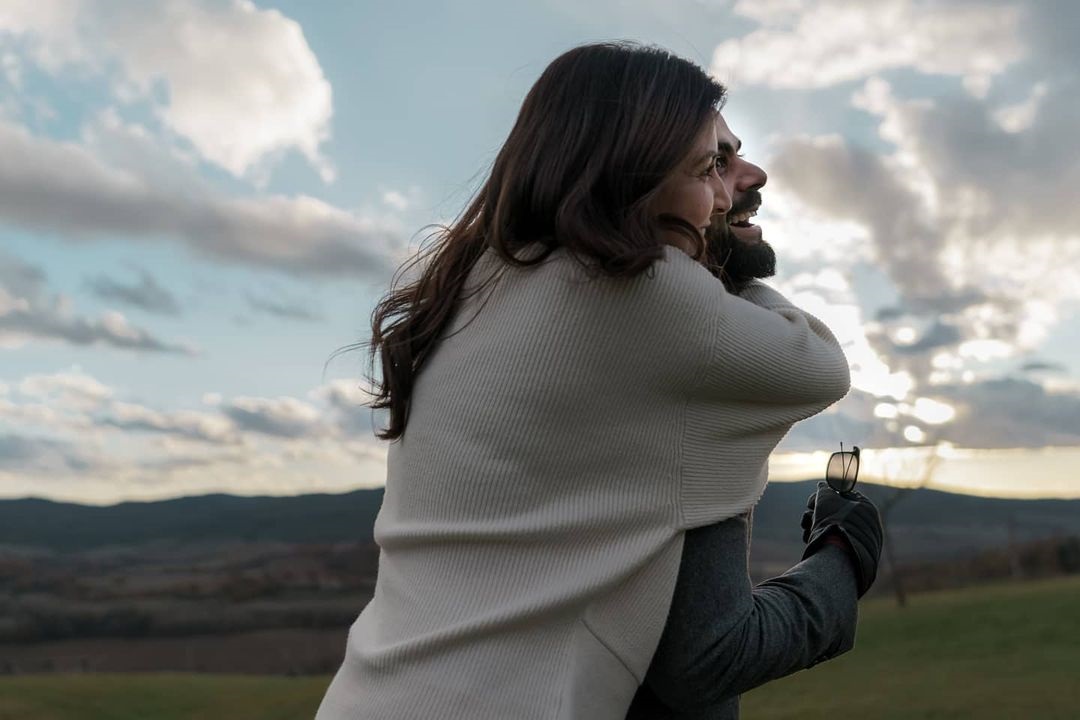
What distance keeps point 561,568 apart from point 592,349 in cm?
26

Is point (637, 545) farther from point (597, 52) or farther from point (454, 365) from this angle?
point (597, 52)

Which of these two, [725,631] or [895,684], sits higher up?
[725,631]

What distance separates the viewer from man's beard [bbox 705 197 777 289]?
5.03 feet

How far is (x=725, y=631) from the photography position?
1244 mm

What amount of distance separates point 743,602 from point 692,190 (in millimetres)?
513

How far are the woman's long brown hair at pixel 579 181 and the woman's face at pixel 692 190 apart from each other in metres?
0.01

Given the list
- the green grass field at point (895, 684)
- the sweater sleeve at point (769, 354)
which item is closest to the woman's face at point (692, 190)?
the sweater sleeve at point (769, 354)

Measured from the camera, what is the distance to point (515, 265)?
1289 mm

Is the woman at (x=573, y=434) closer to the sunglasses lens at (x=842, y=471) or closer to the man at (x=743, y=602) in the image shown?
the man at (x=743, y=602)

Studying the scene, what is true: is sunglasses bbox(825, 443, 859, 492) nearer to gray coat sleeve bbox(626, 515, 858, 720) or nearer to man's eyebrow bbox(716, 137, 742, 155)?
gray coat sleeve bbox(626, 515, 858, 720)

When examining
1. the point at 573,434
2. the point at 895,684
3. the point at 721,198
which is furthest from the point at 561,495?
the point at 895,684

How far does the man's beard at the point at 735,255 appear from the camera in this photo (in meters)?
1.53

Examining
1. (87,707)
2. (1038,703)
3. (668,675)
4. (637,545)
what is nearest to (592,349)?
(637,545)

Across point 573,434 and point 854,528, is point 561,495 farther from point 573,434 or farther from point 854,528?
point 854,528
